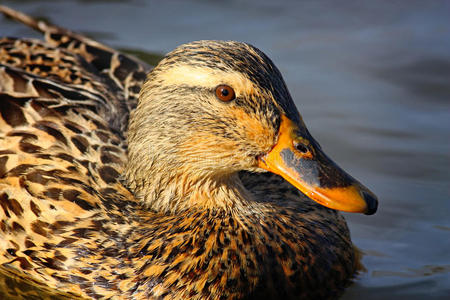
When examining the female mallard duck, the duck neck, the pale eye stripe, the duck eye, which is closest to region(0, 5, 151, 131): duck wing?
the female mallard duck

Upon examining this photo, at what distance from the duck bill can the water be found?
1175 millimetres

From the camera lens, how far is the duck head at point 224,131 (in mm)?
5402

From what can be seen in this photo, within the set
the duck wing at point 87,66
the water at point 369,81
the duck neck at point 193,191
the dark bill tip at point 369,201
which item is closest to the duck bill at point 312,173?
the dark bill tip at point 369,201

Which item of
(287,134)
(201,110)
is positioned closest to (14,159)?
(201,110)

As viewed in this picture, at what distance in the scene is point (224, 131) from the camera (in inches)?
217

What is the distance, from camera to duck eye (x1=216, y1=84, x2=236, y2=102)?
213 inches

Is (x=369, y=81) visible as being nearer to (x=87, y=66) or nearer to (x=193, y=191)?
(x=87, y=66)

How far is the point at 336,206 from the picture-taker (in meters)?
5.32

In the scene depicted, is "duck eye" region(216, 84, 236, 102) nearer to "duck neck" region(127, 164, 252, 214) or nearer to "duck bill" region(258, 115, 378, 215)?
"duck bill" region(258, 115, 378, 215)

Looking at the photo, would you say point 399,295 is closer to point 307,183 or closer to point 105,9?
point 307,183

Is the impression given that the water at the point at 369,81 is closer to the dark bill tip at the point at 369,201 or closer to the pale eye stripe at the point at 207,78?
the dark bill tip at the point at 369,201

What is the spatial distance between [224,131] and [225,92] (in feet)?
0.88

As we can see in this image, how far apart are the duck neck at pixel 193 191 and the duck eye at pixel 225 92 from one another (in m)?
0.62

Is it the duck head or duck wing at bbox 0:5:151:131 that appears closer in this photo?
the duck head
